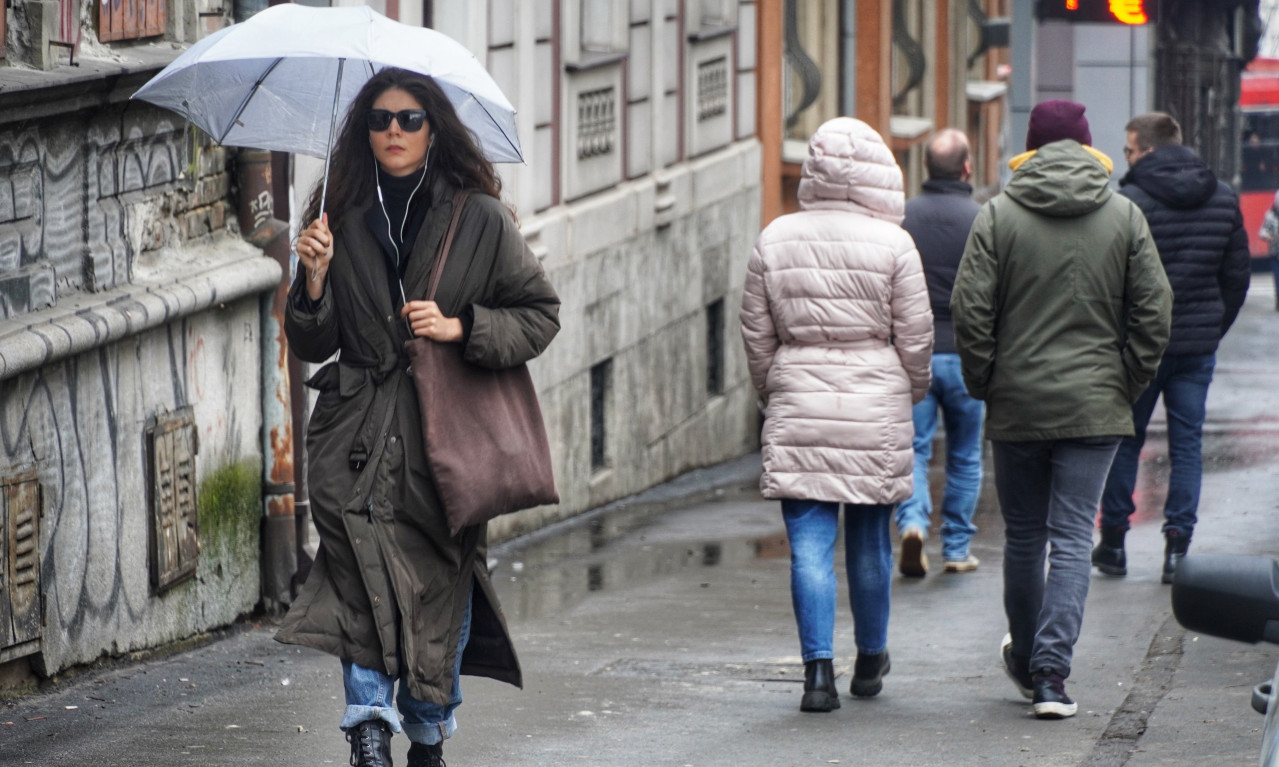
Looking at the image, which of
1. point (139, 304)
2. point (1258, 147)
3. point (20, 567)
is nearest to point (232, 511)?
point (139, 304)

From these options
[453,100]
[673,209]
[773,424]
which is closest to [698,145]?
[673,209]

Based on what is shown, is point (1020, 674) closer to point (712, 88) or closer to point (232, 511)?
point (232, 511)

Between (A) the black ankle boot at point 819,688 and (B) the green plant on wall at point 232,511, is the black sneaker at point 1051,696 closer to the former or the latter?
(A) the black ankle boot at point 819,688

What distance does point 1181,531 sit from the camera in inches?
347

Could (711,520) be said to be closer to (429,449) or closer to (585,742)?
(585,742)

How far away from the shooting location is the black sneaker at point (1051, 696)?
6.23m

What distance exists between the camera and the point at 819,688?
6.49 meters

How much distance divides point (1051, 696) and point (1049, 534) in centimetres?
46

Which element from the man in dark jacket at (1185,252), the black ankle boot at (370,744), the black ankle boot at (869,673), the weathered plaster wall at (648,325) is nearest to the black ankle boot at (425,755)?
the black ankle boot at (370,744)

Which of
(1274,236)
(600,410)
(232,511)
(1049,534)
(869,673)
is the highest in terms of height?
(1049,534)

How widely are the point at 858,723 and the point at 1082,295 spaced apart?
137cm

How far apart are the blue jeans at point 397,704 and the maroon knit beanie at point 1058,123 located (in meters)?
2.52

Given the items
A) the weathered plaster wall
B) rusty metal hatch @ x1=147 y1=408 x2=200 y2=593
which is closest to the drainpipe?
rusty metal hatch @ x1=147 y1=408 x2=200 y2=593

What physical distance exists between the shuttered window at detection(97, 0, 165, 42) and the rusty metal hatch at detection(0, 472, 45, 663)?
1.58 meters
